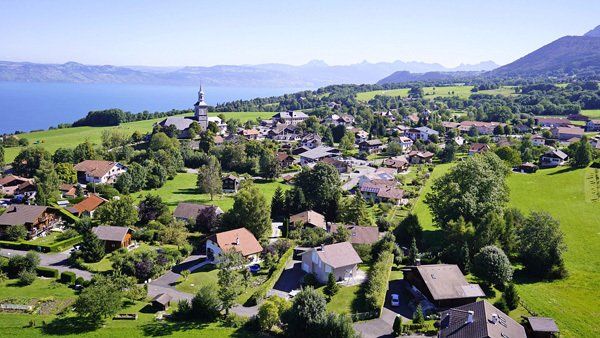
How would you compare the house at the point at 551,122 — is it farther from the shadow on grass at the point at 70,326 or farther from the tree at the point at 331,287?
the shadow on grass at the point at 70,326

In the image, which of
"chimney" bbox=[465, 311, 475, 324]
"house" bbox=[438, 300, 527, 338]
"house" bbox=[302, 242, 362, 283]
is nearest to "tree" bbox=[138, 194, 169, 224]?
"house" bbox=[302, 242, 362, 283]

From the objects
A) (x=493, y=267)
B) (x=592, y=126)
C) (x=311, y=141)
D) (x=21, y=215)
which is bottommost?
(x=493, y=267)

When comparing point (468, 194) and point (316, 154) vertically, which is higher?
point (468, 194)

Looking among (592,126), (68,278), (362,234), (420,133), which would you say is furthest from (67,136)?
(592,126)

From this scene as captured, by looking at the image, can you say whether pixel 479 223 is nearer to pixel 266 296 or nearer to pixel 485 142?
pixel 266 296

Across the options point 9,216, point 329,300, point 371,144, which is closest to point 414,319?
point 329,300

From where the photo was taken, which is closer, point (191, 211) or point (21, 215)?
point (21, 215)

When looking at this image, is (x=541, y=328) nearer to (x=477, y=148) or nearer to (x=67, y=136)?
(x=477, y=148)

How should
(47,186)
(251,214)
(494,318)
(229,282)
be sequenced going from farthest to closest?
(47,186)
(251,214)
(229,282)
(494,318)
